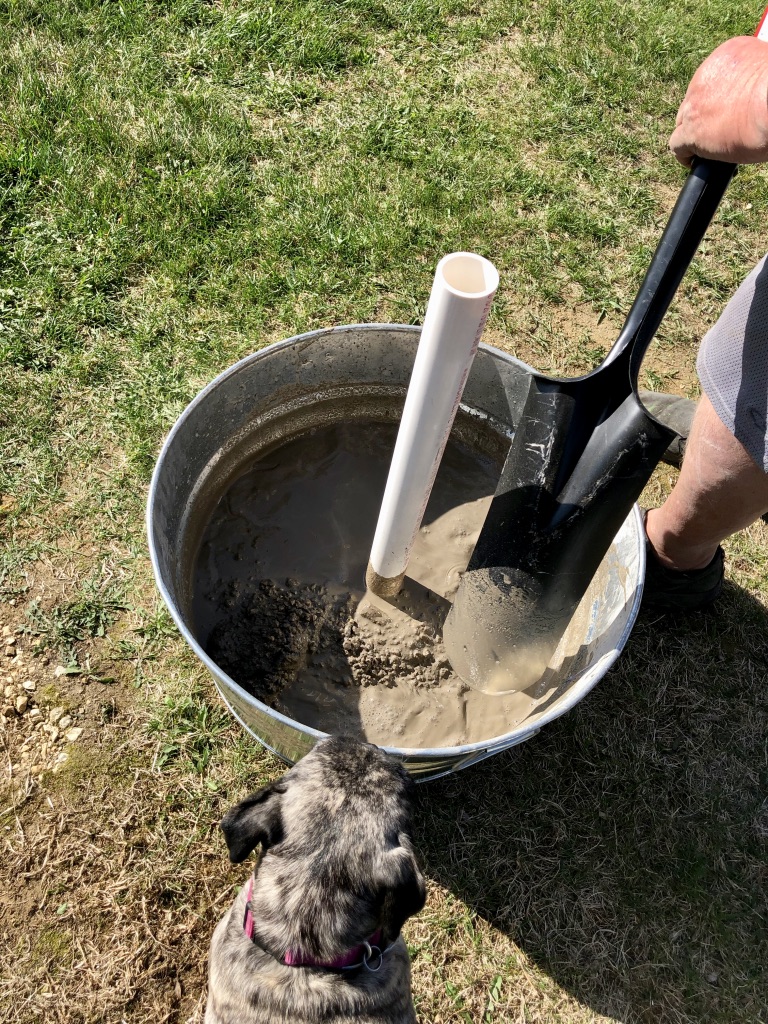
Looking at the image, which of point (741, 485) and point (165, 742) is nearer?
point (741, 485)

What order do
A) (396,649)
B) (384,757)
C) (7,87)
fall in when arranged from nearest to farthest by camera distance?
(384,757)
(396,649)
(7,87)

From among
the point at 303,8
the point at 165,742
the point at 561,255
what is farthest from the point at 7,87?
the point at 165,742

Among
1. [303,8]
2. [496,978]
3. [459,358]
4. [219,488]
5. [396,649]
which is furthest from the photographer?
[303,8]

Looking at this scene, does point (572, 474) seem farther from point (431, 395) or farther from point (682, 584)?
point (682, 584)

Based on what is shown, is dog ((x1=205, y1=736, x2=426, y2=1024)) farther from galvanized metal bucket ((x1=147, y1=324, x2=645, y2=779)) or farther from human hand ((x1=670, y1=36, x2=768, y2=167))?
human hand ((x1=670, y1=36, x2=768, y2=167))

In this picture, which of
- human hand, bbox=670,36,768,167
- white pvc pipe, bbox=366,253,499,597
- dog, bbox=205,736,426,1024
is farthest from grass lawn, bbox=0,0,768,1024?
human hand, bbox=670,36,768,167

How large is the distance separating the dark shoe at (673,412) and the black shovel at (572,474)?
1512 mm

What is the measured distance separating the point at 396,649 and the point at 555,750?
79cm

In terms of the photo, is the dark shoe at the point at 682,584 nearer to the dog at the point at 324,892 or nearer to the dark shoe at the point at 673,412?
the dark shoe at the point at 673,412

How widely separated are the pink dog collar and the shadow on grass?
37.4 inches

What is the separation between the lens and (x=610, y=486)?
2324 millimetres

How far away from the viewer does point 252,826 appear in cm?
185

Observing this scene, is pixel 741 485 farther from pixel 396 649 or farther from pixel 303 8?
pixel 303 8

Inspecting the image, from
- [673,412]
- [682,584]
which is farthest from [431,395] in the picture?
[673,412]
